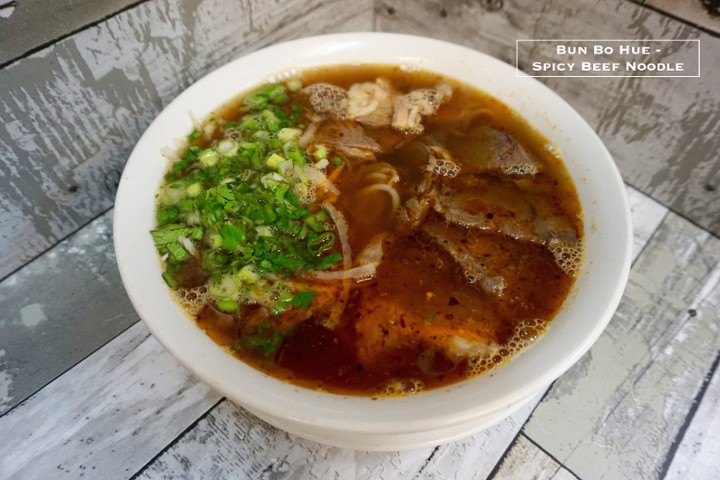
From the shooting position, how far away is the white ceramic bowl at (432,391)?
1.20 meters

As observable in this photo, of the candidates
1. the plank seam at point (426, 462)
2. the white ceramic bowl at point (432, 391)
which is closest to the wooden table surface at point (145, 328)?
the plank seam at point (426, 462)

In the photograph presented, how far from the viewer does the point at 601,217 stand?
1564 mm

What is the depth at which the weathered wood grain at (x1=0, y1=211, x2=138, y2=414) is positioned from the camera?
1812mm

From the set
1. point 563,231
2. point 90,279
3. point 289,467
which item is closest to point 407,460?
point 289,467

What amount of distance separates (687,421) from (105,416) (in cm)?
200

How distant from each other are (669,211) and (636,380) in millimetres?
903

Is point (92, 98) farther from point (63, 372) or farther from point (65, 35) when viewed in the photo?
point (63, 372)

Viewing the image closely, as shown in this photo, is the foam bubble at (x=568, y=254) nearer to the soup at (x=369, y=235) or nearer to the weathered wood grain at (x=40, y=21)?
the soup at (x=369, y=235)

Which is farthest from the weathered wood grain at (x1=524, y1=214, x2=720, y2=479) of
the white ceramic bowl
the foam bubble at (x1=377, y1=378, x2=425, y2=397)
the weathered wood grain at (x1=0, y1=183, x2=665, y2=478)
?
the foam bubble at (x1=377, y1=378, x2=425, y2=397)

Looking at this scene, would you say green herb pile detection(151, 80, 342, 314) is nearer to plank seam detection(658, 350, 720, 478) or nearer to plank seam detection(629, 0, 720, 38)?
plank seam detection(658, 350, 720, 478)

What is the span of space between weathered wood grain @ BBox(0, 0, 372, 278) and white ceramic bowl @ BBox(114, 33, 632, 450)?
0.86ft

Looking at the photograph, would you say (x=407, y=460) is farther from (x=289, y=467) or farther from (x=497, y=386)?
(x=497, y=386)

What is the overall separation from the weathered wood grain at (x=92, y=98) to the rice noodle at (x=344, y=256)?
937 millimetres

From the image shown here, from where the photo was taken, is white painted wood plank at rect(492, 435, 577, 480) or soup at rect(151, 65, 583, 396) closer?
soup at rect(151, 65, 583, 396)
